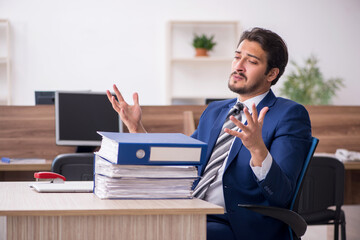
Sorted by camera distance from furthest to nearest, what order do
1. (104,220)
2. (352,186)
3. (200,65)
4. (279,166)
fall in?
(200,65) < (352,186) < (279,166) < (104,220)

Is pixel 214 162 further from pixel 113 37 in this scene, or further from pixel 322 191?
pixel 113 37

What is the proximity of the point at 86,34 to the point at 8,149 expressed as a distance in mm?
3938

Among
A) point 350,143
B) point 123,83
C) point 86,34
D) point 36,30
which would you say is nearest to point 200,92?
point 123,83

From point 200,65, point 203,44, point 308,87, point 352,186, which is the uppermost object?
point 203,44

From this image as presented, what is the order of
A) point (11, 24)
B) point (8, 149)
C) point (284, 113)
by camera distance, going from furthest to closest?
point (11, 24) → point (8, 149) → point (284, 113)

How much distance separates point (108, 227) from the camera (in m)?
1.30

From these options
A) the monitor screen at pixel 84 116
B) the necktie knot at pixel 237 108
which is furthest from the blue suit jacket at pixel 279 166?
the monitor screen at pixel 84 116

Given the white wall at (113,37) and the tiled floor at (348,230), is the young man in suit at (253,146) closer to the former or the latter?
the tiled floor at (348,230)

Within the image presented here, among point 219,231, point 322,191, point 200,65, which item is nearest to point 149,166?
point 219,231

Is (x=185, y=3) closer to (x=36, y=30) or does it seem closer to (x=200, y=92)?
(x=200, y=92)

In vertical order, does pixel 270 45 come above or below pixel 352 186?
above

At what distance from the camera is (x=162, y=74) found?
297 inches

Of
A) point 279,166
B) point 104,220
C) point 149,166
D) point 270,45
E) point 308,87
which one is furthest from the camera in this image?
point 308,87

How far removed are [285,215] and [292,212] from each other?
2cm
